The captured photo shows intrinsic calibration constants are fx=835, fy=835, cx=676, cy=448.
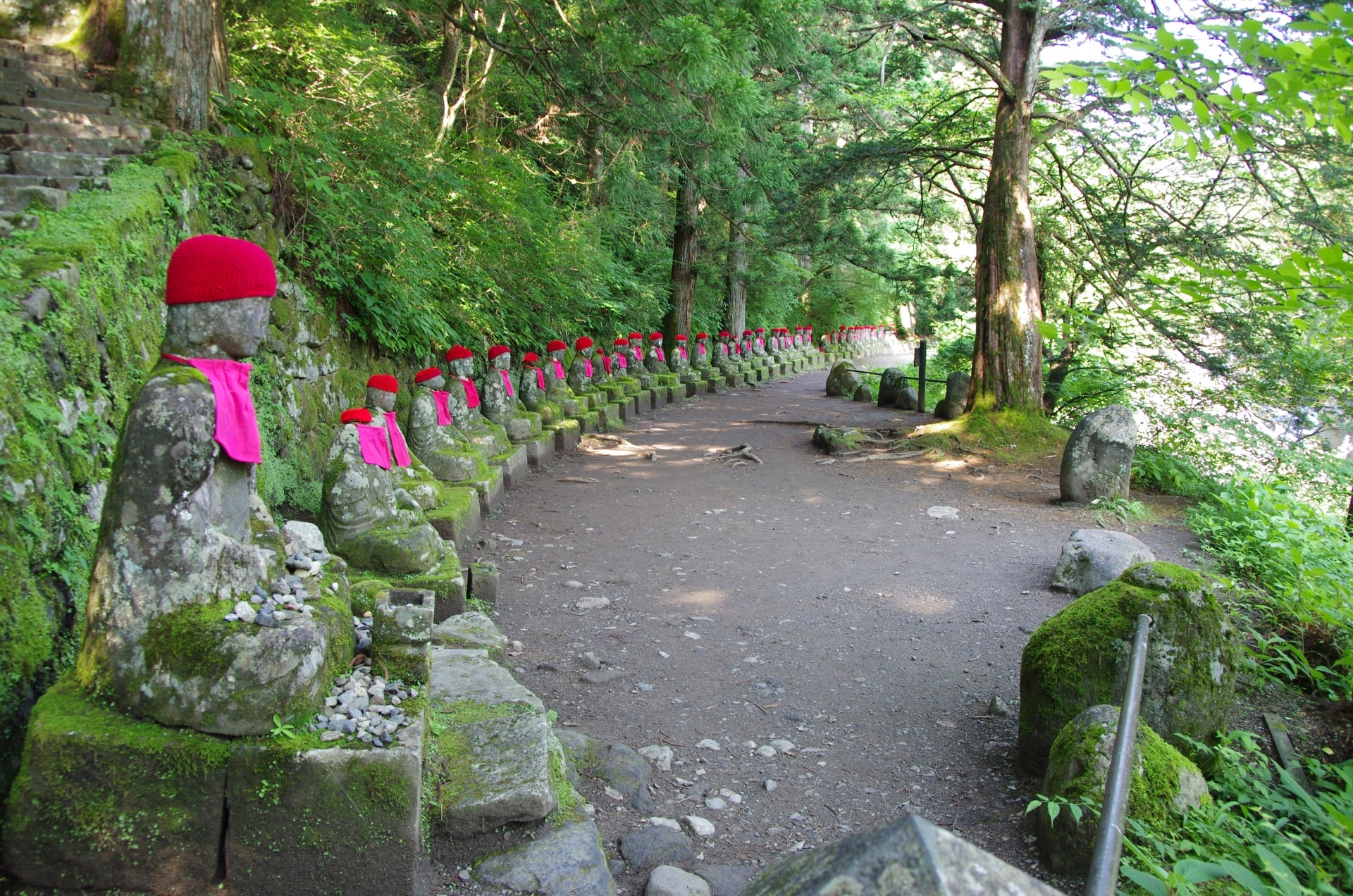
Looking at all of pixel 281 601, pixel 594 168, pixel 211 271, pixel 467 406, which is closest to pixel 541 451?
pixel 467 406

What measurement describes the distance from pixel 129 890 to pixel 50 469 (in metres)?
1.68

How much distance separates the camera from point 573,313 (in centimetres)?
1361

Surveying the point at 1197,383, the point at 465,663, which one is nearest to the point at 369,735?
the point at 465,663

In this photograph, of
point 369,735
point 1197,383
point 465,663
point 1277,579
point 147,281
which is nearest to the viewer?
point 369,735

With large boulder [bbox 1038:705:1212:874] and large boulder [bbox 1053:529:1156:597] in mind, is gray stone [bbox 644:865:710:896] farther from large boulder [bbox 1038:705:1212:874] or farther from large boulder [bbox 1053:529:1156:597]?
large boulder [bbox 1053:529:1156:597]

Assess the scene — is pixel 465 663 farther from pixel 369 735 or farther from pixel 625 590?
pixel 625 590

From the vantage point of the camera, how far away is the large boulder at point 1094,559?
5.94 meters

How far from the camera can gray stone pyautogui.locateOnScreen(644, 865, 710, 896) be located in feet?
9.39

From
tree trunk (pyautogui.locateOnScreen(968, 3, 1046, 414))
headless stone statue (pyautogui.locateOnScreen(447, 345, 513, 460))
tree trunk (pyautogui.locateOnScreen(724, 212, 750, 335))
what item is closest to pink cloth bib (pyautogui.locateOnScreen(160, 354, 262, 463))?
headless stone statue (pyautogui.locateOnScreen(447, 345, 513, 460))

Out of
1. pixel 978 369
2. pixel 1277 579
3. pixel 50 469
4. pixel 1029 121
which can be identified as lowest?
pixel 1277 579

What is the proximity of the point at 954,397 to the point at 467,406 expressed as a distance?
374 inches

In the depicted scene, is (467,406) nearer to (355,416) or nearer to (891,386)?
(355,416)

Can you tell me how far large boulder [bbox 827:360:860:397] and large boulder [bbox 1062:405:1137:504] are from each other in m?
10.5

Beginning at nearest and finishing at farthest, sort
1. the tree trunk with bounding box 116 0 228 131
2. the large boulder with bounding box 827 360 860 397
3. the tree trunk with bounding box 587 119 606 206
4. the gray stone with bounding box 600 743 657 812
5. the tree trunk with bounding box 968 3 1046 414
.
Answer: the gray stone with bounding box 600 743 657 812
the tree trunk with bounding box 116 0 228 131
the tree trunk with bounding box 968 3 1046 414
the tree trunk with bounding box 587 119 606 206
the large boulder with bounding box 827 360 860 397
